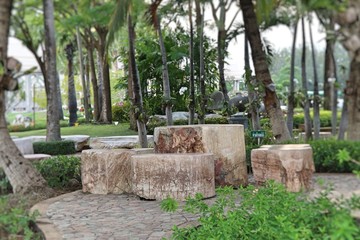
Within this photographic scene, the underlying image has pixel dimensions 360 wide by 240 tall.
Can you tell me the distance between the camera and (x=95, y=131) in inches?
211

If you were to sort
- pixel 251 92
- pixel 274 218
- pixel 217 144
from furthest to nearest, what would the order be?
pixel 251 92
pixel 217 144
pixel 274 218

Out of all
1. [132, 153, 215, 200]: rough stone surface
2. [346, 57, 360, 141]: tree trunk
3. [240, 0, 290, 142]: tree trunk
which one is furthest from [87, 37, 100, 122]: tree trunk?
[346, 57, 360, 141]: tree trunk

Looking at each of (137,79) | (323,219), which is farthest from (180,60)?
(323,219)

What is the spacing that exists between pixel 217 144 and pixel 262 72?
1.50 meters

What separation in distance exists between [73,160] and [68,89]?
829 millimetres

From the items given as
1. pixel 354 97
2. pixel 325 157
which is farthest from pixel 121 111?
pixel 354 97

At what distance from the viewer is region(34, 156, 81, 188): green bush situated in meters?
4.83

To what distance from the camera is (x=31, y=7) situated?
501 centimetres

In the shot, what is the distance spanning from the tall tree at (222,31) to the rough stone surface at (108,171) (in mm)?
1704

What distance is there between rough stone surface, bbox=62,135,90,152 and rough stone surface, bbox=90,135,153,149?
0.35ft

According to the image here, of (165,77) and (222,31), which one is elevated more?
(222,31)

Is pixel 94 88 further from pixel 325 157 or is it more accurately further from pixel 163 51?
pixel 325 157

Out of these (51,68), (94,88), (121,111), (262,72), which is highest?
(51,68)

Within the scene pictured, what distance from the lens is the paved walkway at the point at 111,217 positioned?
9.72 feet
